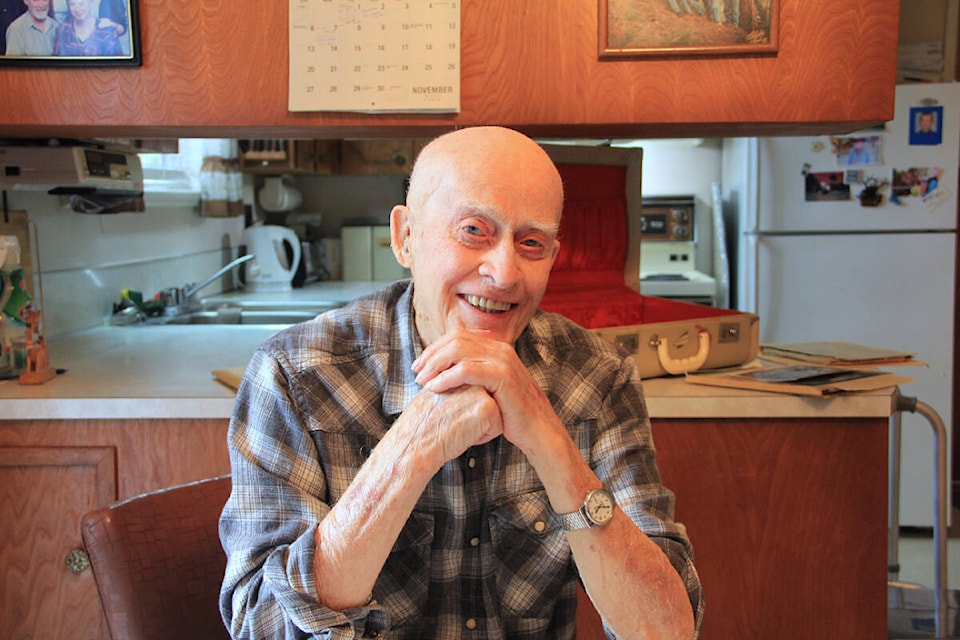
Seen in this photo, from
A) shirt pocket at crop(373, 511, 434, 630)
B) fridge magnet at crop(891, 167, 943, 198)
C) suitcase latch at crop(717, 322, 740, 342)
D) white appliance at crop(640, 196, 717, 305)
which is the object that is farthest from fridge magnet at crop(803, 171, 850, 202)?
shirt pocket at crop(373, 511, 434, 630)

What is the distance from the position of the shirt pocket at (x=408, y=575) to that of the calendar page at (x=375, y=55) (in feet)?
3.38

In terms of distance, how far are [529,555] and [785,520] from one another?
2.98 feet

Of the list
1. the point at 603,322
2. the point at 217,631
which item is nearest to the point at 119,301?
the point at 603,322

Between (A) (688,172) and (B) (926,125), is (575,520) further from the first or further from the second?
(A) (688,172)

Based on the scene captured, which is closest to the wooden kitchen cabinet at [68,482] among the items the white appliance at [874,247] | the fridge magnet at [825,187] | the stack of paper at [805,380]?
the stack of paper at [805,380]

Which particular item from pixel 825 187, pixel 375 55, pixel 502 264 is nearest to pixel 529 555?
pixel 502 264

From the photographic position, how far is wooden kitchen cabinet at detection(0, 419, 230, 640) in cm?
Answer: 193

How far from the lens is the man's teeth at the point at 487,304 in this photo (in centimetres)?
112

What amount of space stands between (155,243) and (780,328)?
2.57 m

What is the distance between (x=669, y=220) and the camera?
4.35 m

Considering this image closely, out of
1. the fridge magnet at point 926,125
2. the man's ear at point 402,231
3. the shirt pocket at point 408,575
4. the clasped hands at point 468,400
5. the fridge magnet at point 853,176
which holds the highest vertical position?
Answer: the fridge magnet at point 926,125

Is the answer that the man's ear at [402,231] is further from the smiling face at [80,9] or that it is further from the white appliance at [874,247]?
the white appliance at [874,247]

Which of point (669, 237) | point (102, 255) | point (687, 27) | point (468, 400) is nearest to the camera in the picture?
point (468, 400)

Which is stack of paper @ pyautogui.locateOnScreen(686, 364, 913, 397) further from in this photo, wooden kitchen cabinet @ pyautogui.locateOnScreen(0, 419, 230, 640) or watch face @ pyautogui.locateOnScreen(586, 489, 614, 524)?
wooden kitchen cabinet @ pyautogui.locateOnScreen(0, 419, 230, 640)
